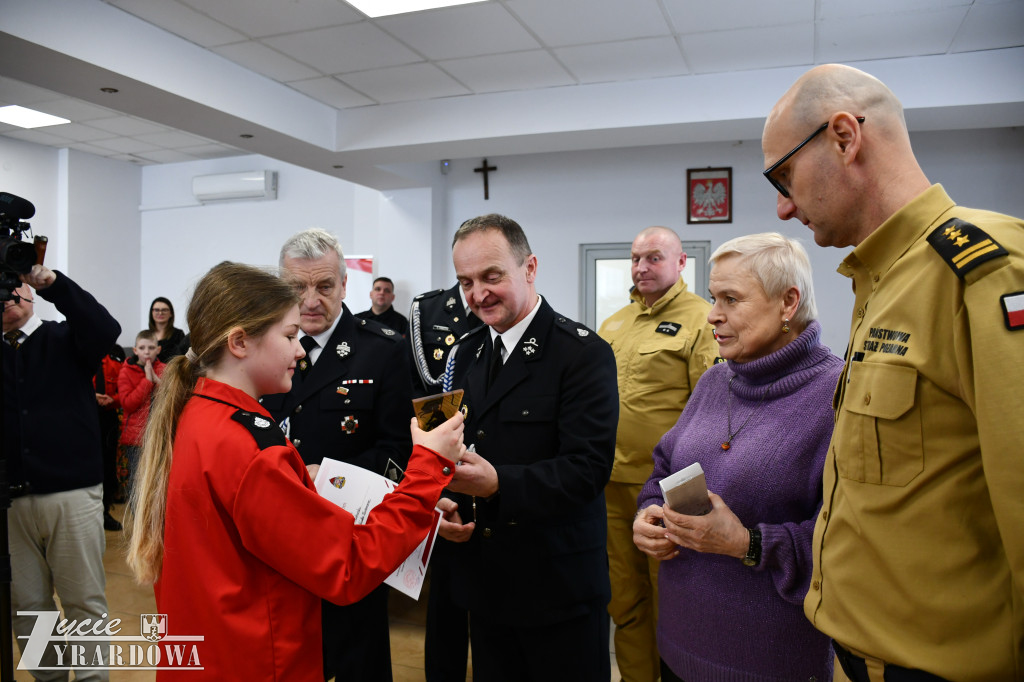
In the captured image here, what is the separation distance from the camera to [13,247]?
195 centimetres

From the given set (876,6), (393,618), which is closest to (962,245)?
(393,618)

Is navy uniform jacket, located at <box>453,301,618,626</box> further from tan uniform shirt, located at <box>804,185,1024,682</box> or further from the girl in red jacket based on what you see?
tan uniform shirt, located at <box>804,185,1024,682</box>

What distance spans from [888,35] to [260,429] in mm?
4685

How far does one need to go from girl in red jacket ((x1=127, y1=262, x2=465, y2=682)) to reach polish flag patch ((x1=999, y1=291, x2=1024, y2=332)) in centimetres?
101

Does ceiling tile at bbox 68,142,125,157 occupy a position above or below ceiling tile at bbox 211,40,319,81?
above

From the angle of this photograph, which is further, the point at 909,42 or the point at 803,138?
the point at 909,42

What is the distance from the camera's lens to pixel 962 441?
897 mm

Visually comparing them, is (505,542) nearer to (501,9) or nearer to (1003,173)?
(501,9)

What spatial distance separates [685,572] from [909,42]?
14.4ft

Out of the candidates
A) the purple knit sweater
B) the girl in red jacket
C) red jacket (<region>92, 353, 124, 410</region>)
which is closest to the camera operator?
the girl in red jacket

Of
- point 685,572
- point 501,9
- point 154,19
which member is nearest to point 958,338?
point 685,572

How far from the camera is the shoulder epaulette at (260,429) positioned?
1.32 m

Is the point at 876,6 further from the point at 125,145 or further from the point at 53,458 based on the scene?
the point at 125,145

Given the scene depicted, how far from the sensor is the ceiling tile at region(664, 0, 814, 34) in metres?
3.93
